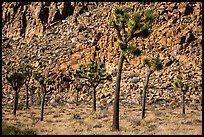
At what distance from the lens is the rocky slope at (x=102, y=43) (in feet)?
172

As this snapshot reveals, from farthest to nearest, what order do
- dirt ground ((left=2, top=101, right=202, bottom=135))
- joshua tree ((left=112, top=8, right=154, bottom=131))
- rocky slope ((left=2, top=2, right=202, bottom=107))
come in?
rocky slope ((left=2, top=2, right=202, bottom=107)) < joshua tree ((left=112, top=8, right=154, bottom=131)) < dirt ground ((left=2, top=101, right=202, bottom=135))

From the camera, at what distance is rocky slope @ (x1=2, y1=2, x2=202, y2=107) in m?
52.5

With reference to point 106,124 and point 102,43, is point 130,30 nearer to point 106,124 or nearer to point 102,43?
point 106,124

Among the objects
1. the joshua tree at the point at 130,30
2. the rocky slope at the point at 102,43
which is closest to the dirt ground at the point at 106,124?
the joshua tree at the point at 130,30

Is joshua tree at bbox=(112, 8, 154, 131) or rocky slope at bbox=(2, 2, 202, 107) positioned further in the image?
rocky slope at bbox=(2, 2, 202, 107)

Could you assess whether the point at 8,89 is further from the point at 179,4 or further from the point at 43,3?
the point at 179,4

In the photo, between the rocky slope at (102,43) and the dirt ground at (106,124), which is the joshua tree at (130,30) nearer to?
the dirt ground at (106,124)

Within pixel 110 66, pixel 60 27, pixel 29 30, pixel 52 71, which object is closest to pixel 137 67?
pixel 110 66

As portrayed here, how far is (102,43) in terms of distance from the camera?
62219 millimetres

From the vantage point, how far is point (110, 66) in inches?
2304

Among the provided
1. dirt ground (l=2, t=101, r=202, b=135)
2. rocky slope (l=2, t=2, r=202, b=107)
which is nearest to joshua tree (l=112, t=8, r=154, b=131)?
dirt ground (l=2, t=101, r=202, b=135)

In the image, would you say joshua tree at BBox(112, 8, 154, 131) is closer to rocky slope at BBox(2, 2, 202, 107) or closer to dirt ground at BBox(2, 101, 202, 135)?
dirt ground at BBox(2, 101, 202, 135)

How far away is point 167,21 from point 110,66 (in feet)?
50.9

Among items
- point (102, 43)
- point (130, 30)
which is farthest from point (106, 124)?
point (102, 43)
